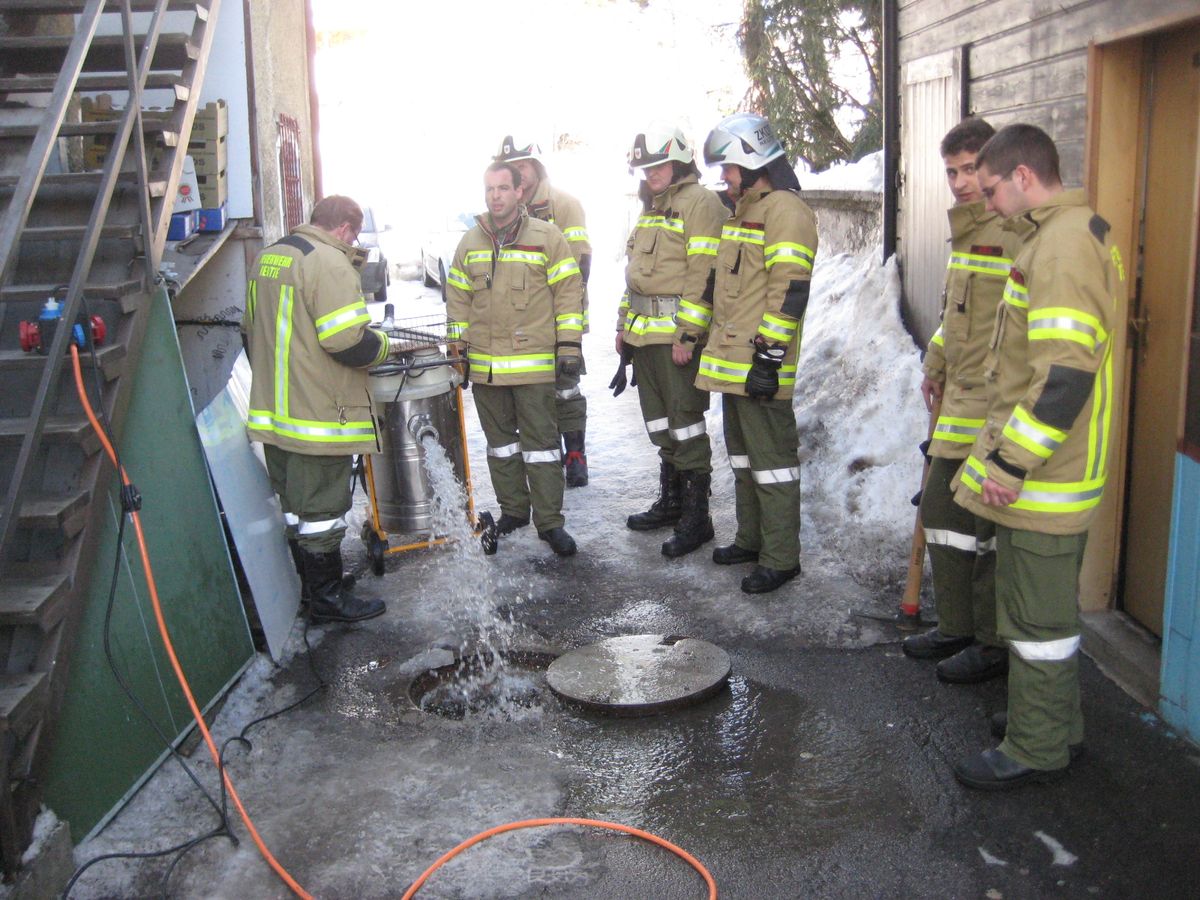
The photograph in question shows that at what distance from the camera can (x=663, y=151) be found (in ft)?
19.6

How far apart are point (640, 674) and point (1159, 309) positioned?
8.47 ft

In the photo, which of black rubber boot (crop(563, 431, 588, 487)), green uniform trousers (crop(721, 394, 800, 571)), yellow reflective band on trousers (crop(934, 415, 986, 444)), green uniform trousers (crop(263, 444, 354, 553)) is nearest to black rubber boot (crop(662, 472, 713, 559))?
green uniform trousers (crop(721, 394, 800, 571))

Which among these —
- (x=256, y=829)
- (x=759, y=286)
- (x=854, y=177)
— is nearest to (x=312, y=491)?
(x=256, y=829)

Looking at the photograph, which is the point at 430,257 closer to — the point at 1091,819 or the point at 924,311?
the point at 924,311

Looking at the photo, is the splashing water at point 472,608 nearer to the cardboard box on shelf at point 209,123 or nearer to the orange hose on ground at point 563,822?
the orange hose on ground at point 563,822

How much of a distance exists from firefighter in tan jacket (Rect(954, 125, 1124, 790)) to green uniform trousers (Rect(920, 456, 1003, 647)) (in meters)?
0.72

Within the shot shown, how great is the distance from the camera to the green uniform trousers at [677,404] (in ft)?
20.5

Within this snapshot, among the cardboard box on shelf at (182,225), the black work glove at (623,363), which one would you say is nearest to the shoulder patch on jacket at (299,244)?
the cardboard box on shelf at (182,225)

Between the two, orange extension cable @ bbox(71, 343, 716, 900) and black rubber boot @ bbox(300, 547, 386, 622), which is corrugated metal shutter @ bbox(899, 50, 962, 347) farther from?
orange extension cable @ bbox(71, 343, 716, 900)

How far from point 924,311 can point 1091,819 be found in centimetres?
441

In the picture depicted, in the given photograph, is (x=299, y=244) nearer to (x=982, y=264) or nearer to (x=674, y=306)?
(x=674, y=306)

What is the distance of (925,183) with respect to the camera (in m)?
7.23

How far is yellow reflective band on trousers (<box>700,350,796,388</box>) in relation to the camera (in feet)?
18.3

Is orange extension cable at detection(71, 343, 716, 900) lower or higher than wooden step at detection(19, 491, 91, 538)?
lower
